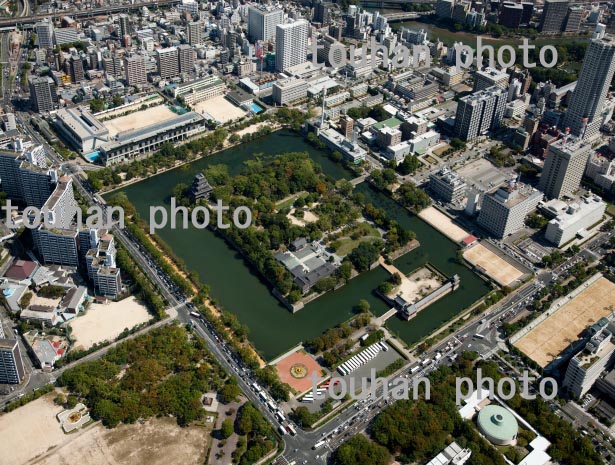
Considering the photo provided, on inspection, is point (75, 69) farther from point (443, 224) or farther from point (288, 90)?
point (443, 224)

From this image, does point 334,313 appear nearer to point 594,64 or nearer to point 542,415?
point 542,415

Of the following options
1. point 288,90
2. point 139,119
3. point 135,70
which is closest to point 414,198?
point 288,90

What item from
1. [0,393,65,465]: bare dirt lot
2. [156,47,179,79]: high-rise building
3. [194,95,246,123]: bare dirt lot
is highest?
[156,47,179,79]: high-rise building

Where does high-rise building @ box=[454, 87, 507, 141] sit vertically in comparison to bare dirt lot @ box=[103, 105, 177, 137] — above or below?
above

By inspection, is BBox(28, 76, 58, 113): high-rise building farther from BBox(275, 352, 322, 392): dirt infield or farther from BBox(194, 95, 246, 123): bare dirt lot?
BBox(275, 352, 322, 392): dirt infield

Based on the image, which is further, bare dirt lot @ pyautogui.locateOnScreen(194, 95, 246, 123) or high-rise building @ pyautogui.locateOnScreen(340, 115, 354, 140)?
bare dirt lot @ pyautogui.locateOnScreen(194, 95, 246, 123)

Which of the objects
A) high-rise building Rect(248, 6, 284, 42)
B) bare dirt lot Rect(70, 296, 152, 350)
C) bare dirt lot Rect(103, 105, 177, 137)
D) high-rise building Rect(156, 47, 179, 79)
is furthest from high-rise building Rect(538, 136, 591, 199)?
high-rise building Rect(248, 6, 284, 42)
